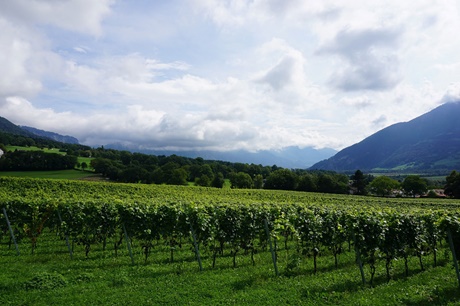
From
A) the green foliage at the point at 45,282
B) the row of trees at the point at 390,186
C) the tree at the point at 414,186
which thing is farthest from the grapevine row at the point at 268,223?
the row of trees at the point at 390,186

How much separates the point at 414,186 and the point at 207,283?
4481 inches

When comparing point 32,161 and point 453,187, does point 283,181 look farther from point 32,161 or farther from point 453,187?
point 32,161

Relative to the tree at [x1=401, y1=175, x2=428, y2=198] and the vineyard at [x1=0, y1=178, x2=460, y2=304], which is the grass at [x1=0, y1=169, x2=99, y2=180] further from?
the tree at [x1=401, y1=175, x2=428, y2=198]

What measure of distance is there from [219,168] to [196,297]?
5275 inches

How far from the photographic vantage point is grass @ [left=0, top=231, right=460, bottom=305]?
925 centimetres

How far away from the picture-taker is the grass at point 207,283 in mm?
9250

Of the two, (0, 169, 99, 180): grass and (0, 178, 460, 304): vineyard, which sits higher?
(0, 178, 460, 304): vineyard

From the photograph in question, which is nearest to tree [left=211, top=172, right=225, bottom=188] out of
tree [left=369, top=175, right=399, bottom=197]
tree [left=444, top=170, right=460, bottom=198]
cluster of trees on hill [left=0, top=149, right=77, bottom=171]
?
cluster of trees on hill [left=0, top=149, right=77, bottom=171]

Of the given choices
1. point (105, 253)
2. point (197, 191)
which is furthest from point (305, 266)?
point (197, 191)

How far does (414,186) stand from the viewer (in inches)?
4021

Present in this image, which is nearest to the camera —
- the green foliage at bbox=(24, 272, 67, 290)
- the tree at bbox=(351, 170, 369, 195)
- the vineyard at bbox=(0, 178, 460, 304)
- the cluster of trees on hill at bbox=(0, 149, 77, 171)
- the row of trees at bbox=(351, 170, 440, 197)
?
the green foliage at bbox=(24, 272, 67, 290)

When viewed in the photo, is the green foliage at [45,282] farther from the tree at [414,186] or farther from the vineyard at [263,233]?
the tree at [414,186]

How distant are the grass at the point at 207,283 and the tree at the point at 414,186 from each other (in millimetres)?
103032

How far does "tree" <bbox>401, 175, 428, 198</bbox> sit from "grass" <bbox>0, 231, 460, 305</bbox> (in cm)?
10303
